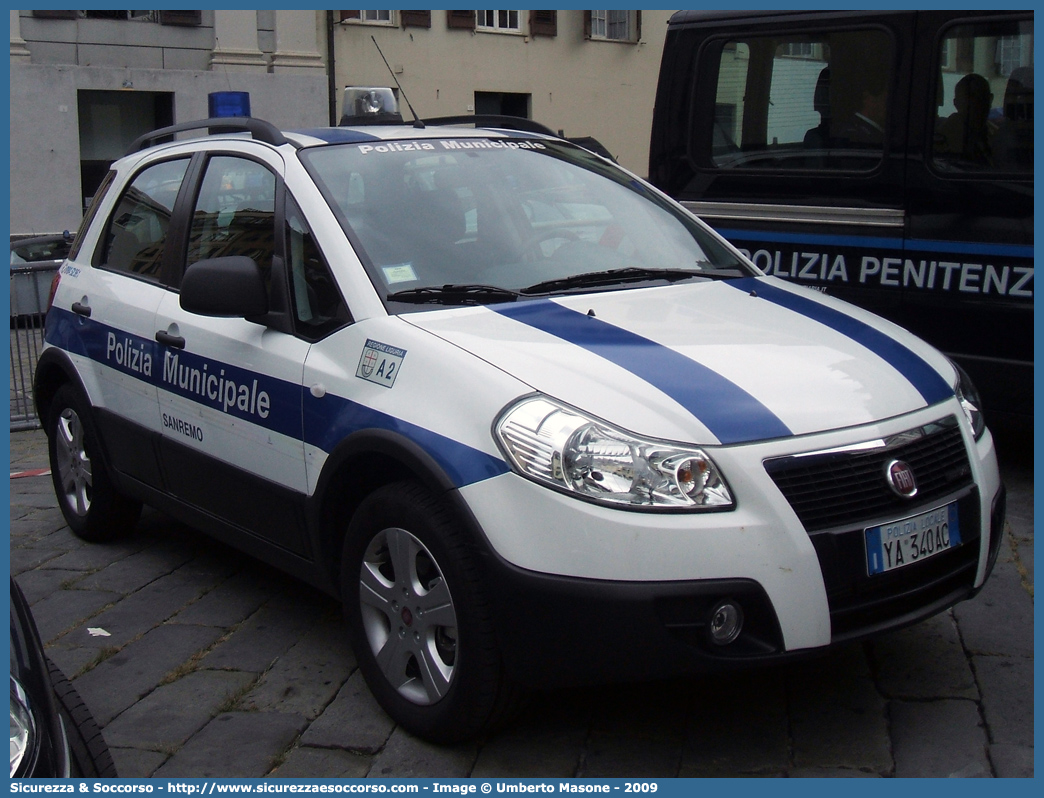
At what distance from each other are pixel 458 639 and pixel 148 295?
88.7 inches

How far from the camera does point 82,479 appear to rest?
17.6 feet

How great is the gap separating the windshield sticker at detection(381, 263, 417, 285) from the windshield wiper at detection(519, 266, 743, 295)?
1.12 ft

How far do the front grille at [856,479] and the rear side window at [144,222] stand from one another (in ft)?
9.13

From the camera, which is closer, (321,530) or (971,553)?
(971,553)

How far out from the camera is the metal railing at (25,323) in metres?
9.09

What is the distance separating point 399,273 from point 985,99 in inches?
125

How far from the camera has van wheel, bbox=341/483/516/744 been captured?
3064 millimetres

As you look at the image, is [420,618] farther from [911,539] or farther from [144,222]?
[144,222]

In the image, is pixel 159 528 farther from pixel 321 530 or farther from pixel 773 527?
pixel 773 527

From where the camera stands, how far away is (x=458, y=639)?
311 centimetres

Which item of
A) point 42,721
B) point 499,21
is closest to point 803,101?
point 42,721

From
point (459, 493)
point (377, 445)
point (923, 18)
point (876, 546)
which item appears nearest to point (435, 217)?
point (377, 445)

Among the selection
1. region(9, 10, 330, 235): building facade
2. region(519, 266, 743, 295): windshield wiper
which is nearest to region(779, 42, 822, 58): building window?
region(519, 266, 743, 295): windshield wiper

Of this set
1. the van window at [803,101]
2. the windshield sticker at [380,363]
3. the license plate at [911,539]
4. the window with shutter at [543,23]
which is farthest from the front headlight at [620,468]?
the window with shutter at [543,23]
